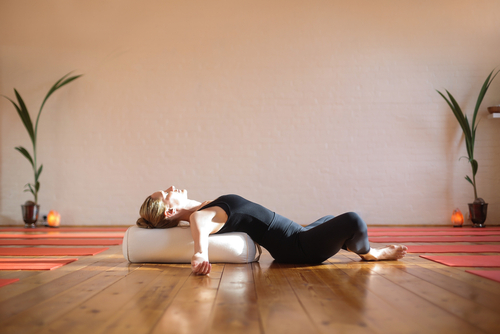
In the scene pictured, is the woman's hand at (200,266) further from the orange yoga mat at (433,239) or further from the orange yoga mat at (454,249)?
the orange yoga mat at (433,239)

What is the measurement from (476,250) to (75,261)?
2.82 meters

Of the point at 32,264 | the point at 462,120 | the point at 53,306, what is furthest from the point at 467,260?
the point at 462,120

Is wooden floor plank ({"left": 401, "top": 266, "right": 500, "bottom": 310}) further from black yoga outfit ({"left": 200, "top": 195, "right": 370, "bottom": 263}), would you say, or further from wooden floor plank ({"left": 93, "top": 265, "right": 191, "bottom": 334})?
wooden floor plank ({"left": 93, "top": 265, "right": 191, "bottom": 334})

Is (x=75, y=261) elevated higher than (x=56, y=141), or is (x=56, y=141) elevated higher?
(x=56, y=141)

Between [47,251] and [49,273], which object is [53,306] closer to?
[49,273]

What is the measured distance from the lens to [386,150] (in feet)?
18.2

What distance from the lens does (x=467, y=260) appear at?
7.93ft

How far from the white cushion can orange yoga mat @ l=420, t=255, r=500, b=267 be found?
3.79 ft

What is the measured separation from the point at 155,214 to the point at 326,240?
3.32ft

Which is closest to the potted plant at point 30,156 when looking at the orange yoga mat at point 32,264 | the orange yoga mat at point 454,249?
the orange yoga mat at point 32,264

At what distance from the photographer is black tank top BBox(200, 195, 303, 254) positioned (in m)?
2.27

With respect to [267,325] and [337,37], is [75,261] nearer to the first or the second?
[267,325]

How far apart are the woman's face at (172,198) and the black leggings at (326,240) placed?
66cm

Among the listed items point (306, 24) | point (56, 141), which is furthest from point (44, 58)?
point (306, 24)
